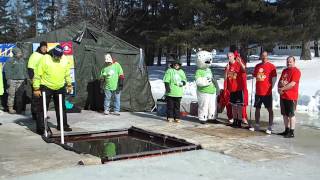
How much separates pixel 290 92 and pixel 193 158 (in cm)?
299

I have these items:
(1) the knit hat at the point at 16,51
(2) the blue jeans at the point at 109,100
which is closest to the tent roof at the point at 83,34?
(1) the knit hat at the point at 16,51

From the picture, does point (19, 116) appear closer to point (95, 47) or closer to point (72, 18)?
point (95, 47)

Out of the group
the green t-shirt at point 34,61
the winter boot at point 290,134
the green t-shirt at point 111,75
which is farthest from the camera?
the green t-shirt at point 111,75

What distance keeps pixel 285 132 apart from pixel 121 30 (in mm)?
23407

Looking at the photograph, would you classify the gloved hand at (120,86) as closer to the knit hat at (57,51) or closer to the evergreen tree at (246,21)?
the knit hat at (57,51)

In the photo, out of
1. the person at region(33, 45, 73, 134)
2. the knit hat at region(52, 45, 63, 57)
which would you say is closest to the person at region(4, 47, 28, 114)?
the person at region(33, 45, 73, 134)

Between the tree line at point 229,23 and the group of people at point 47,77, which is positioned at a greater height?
the tree line at point 229,23

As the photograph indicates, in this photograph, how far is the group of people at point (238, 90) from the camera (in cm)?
998

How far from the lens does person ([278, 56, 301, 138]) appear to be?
986cm

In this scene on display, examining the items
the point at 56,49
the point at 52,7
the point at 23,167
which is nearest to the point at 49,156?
the point at 23,167

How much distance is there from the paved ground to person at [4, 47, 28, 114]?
2.21m

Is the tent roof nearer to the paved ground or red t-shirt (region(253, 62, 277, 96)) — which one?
the paved ground

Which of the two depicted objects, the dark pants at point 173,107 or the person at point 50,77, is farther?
the dark pants at point 173,107

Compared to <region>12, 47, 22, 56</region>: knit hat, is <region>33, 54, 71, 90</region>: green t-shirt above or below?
below
